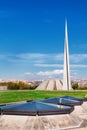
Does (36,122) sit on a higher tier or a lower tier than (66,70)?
lower

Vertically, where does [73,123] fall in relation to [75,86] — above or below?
below

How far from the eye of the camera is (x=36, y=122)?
37.8 feet

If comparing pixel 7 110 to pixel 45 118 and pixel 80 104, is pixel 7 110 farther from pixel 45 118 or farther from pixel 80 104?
pixel 80 104

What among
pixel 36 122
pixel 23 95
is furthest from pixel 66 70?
pixel 36 122

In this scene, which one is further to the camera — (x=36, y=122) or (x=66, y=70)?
(x=66, y=70)

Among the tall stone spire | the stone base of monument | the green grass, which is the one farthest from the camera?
the tall stone spire

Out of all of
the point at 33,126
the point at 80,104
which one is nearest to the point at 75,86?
the point at 80,104

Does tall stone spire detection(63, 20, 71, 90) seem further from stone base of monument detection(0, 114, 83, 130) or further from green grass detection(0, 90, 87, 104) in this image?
stone base of monument detection(0, 114, 83, 130)

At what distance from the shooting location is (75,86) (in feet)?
215

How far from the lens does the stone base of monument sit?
450 inches

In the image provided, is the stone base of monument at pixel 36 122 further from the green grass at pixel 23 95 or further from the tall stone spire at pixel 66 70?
the tall stone spire at pixel 66 70

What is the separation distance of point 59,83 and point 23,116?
46.9 metres

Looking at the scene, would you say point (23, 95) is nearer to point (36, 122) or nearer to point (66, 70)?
point (66, 70)

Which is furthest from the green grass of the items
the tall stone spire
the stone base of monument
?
the stone base of monument
